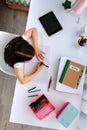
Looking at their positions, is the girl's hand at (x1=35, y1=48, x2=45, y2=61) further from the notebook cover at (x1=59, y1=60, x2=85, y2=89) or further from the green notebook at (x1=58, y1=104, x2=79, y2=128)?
the green notebook at (x1=58, y1=104, x2=79, y2=128)

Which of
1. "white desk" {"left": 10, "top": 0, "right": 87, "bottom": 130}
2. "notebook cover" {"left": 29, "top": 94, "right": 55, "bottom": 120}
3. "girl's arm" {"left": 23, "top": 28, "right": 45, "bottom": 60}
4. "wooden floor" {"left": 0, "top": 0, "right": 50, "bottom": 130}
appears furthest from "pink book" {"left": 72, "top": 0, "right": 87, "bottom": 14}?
"wooden floor" {"left": 0, "top": 0, "right": 50, "bottom": 130}

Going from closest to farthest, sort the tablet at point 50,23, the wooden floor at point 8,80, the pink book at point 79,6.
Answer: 1. the pink book at point 79,6
2. the tablet at point 50,23
3. the wooden floor at point 8,80

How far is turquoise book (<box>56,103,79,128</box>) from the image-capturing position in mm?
1320

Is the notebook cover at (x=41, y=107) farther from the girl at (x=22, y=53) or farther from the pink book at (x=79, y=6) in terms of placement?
the pink book at (x=79, y=6)

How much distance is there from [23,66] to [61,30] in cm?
31

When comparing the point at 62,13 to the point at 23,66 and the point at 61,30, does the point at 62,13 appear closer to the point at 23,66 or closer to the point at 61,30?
the point at 61,30

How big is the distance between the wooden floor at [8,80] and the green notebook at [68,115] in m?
0.72

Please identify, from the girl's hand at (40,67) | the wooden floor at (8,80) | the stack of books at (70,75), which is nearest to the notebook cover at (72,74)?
the stack of books at (70,75)

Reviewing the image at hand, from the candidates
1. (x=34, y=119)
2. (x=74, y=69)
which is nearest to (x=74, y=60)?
(x=74, y=69)

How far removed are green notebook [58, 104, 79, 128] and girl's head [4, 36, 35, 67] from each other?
1.15 ft

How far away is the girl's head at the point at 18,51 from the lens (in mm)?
1300

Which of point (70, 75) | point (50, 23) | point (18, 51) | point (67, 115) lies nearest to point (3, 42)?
point (18, 51)

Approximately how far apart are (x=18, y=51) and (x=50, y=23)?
277mm

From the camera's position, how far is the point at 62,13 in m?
1.45
